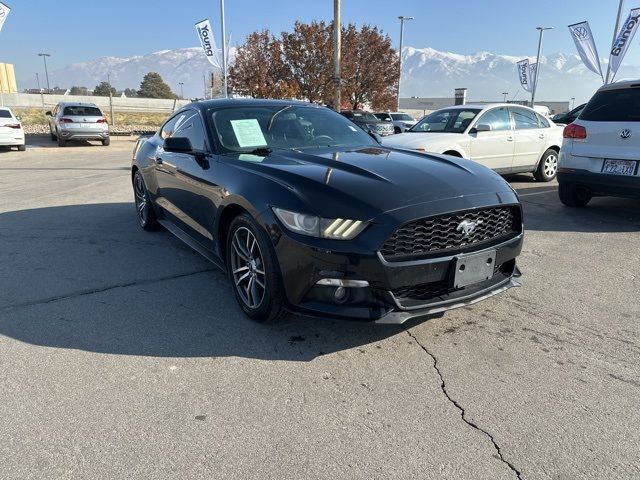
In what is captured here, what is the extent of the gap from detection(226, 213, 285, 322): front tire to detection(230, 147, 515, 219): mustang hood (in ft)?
1.32

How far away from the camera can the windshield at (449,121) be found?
8.91 metres

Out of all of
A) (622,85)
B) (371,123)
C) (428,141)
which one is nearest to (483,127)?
(428,141)

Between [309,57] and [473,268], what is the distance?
32469 mm

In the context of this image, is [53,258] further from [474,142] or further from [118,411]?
[474,142]

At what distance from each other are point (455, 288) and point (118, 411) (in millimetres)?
2073

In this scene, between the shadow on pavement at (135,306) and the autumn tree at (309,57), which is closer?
the shadow on pavement at (135,306)

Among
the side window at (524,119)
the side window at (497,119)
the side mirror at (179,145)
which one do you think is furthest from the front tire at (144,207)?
the side window at (524,119)

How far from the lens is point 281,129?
14.5 feet

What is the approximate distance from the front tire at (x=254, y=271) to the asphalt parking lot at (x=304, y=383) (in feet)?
0.54

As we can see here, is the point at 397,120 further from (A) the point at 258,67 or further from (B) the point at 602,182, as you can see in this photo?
(B) the point at 602,182

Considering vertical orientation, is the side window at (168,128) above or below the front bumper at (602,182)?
above

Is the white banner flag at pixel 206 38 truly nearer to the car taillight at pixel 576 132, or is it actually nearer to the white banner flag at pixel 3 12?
the white banner flag at pixel 3 12

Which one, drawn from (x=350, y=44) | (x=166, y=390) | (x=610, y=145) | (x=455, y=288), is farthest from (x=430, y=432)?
(x=350, y=44)

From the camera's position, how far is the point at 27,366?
119 inches
